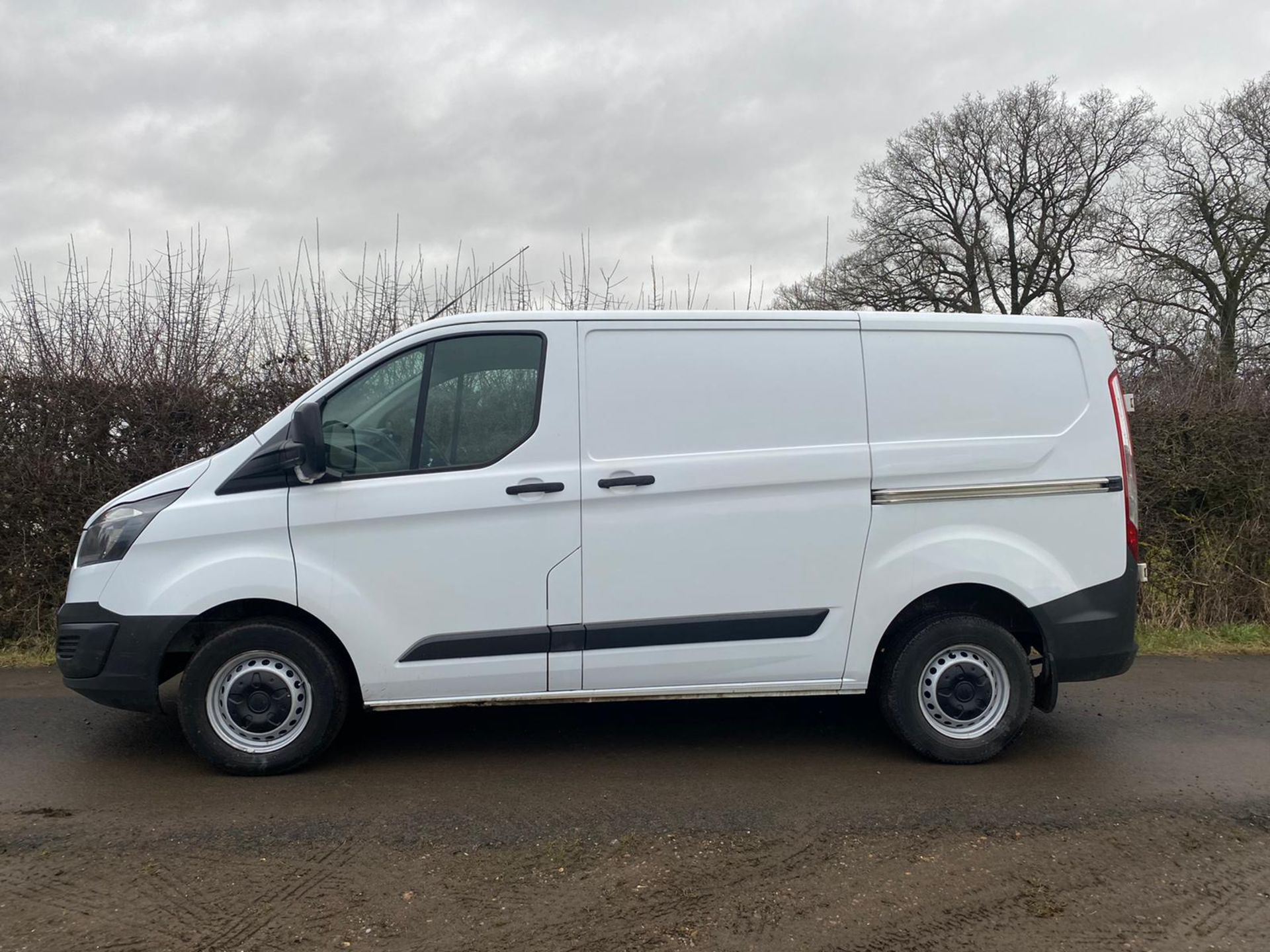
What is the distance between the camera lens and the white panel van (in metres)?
4.29

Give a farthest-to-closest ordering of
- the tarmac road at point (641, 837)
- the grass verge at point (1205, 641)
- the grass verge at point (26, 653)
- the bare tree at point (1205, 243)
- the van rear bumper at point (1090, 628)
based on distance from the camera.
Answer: the bare tree at point (1205, 243) → the grass verge at point (1205, 641) → the grass verge at point (26, 653) → the van rear bumper at point (1090, 628) → the tarmac road at point (641, 837)

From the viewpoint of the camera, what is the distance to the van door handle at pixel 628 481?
14.1ft

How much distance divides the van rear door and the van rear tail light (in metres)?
1.24

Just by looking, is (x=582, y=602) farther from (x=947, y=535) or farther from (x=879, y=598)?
(x=947, y=535)

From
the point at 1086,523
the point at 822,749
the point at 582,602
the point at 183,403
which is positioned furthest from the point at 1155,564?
the point at 183,403

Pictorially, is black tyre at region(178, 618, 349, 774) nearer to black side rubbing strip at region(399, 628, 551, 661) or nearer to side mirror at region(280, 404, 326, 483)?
black side rubbing strip at region(399, 628, 551, 661)

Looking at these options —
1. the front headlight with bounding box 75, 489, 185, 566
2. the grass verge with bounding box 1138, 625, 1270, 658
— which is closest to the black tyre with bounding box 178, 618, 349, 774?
the front headlight with bounding box 75, 489, 185, 566

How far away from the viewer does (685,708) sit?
5.54m

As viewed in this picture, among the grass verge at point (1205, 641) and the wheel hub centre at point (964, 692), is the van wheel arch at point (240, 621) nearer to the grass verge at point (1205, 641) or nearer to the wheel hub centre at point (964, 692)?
the wheel hub centre at point (964, 692)

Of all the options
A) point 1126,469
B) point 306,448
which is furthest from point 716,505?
point 1126,469

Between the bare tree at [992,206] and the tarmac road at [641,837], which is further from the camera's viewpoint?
the bare tree at [992,206]

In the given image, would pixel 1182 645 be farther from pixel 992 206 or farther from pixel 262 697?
pixel 992 206

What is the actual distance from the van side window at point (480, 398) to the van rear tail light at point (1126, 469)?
2.75 metres

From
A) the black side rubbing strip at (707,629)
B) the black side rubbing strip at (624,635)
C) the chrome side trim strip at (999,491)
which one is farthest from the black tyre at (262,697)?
the chrome side trim strip at (999,491)
